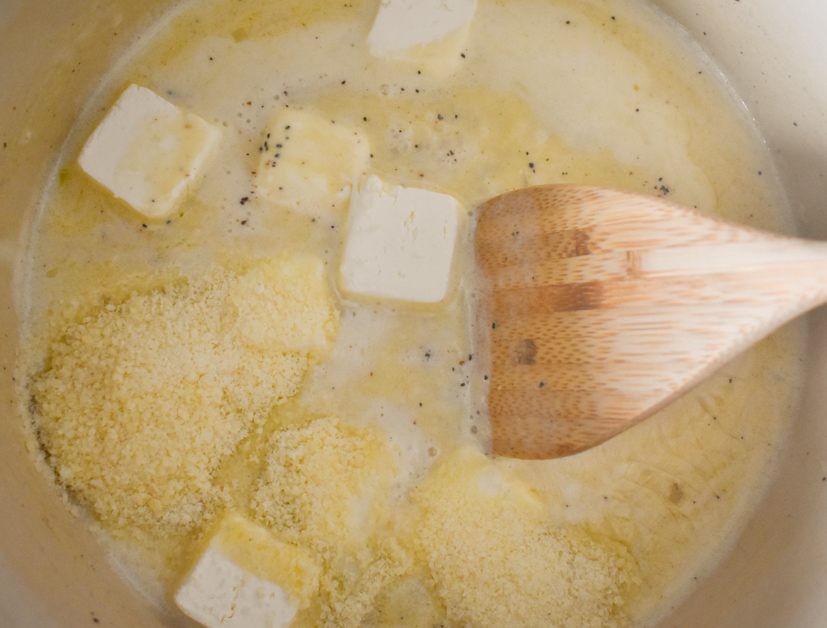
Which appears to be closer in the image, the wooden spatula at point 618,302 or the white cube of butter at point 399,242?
the wooden spatula at point 618,302

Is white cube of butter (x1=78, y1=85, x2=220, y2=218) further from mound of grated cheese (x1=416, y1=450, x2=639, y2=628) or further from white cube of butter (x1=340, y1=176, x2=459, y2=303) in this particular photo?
mound of grated cheese (x1=416, y1=450, x2=639, y2=628)

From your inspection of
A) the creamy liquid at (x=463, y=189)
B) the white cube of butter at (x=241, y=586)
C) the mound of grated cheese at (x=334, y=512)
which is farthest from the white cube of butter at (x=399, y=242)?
the white cube of butter at (x=241, y=586)

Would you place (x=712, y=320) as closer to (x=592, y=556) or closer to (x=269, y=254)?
(x=592, y=556)

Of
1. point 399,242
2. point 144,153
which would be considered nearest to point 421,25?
point 399,242

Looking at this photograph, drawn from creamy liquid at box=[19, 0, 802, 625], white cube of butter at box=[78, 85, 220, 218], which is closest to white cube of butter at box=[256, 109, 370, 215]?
creamy liquid at box=[19, 0, 802, 625]

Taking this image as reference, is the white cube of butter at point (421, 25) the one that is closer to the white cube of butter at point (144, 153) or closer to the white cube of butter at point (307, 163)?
the white cube of butter at point (307, 163)

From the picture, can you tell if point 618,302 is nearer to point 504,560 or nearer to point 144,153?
point 504,560
